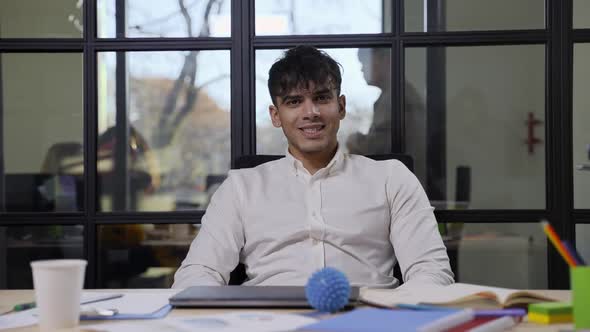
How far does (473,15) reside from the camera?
2.66m

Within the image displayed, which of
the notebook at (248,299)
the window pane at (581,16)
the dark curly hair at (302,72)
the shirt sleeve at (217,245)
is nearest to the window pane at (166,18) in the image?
the dark curly hair at (302,72)

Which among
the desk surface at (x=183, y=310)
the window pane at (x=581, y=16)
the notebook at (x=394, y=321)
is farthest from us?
the window pane at (x=581, y=16)

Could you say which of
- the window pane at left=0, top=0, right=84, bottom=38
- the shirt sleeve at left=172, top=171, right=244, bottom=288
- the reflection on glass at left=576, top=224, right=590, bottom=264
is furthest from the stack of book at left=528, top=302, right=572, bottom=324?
the window pane at left=0, top=0, right=84, bottom=38

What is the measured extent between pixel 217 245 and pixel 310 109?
0.51 m

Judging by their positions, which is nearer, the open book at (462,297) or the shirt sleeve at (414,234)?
the open book at (462,297)

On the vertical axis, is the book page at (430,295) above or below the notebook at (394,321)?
below

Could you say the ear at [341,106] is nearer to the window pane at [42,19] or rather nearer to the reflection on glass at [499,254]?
the reflection on glass at [499,254]

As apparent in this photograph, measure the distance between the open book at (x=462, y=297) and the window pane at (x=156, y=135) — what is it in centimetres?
147

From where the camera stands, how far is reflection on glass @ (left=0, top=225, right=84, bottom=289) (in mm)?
→ 2705

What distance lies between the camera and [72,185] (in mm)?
2703

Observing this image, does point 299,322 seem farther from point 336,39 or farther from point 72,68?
point 72,68

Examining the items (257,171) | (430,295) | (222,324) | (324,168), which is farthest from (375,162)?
(222,324)

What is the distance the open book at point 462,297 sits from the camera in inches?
47.0

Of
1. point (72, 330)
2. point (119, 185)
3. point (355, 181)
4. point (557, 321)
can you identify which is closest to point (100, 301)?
point (72, 330)
